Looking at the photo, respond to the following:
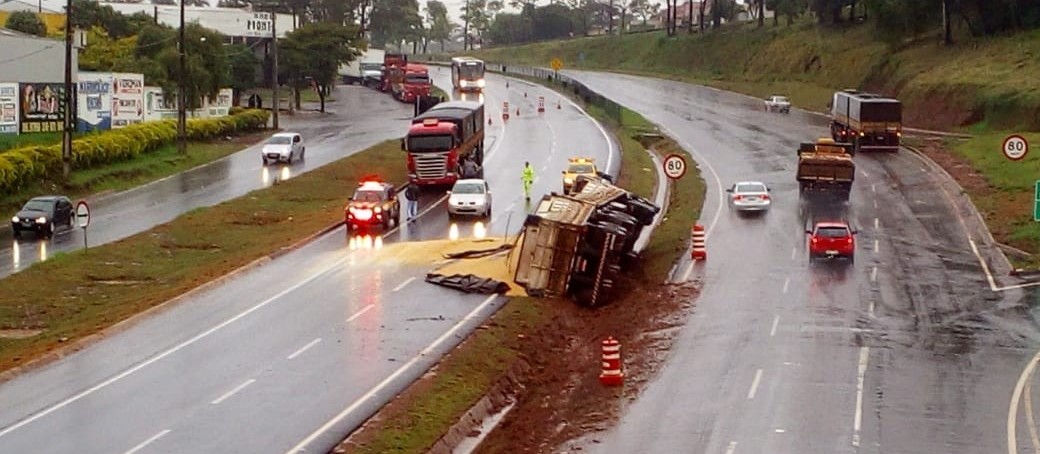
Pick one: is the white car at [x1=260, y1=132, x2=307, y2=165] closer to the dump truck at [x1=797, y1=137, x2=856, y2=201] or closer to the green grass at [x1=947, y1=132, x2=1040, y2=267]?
the dump truck at [x1=797, y1=137, x2=856, y2=201]

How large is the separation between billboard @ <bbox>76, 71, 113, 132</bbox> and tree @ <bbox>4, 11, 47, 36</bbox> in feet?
137

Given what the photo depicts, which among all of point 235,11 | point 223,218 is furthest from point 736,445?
point 235,11

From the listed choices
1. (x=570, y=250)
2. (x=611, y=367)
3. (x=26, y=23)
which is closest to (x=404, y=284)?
(x=570, y=250)

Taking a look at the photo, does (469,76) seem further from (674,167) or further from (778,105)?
(674,167)

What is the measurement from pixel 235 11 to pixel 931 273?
10889 centimetres

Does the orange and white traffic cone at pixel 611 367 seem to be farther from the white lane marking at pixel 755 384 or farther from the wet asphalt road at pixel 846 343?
the white lane marking at pixel 755 384

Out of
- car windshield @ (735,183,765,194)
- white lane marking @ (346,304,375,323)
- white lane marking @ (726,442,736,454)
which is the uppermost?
car windshield @ (735,183,765,194)

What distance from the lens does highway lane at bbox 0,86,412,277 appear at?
52.5 meters

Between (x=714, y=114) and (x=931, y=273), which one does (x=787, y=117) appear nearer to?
(x=714, y=114)

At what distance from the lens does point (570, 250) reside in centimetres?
4250

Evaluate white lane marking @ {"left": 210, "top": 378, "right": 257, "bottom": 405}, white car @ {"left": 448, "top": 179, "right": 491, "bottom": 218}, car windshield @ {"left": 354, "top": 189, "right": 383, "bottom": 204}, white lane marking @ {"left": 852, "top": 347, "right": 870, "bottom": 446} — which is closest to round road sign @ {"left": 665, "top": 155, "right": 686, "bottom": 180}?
white car @ {"left": 448, "top": 179, "right": 491, "bottom": 218}

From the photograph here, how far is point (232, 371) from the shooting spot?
3106 centimetres

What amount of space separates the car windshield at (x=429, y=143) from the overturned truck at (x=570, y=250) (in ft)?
66.4

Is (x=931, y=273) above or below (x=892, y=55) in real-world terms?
below
